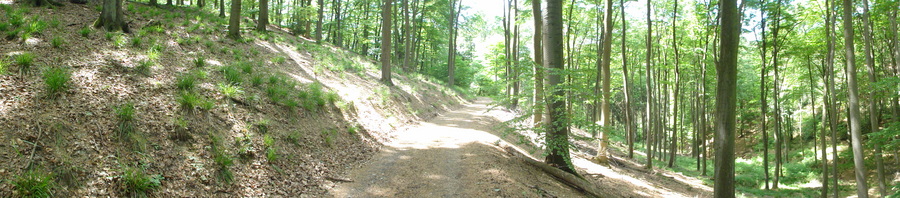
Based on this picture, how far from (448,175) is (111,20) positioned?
7695 mm

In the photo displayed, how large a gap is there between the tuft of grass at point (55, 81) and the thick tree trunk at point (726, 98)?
8.12 meters

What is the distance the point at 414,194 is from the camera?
17.6 feet

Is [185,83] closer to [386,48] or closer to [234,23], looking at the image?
[234,23]

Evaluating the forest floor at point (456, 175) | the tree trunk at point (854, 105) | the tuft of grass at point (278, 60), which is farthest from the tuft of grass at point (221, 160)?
the tree trunk at point (854, 105)

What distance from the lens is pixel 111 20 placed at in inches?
309

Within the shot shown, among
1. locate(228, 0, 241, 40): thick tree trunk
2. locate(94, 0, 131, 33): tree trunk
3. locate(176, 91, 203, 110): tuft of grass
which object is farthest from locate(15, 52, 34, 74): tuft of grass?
locate(228, 0, 241, 40): thick tree trunk

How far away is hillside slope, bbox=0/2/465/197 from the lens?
3691mm

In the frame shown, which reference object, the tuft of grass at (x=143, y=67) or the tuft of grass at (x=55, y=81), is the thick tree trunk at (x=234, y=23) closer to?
the tuft of grass at (x=143, y=67)

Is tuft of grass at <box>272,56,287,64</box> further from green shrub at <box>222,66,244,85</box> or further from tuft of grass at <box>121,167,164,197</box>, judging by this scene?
tuft of grass at <box>121,167,164,197</box>

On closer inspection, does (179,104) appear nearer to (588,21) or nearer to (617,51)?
(588,21)

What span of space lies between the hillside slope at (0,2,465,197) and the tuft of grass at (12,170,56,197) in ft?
0.07

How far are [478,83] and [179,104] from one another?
31765 millimetres

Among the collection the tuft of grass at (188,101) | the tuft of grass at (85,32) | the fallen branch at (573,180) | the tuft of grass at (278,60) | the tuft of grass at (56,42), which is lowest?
the fallen branch at (573,180)

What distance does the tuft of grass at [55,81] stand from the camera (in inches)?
173
